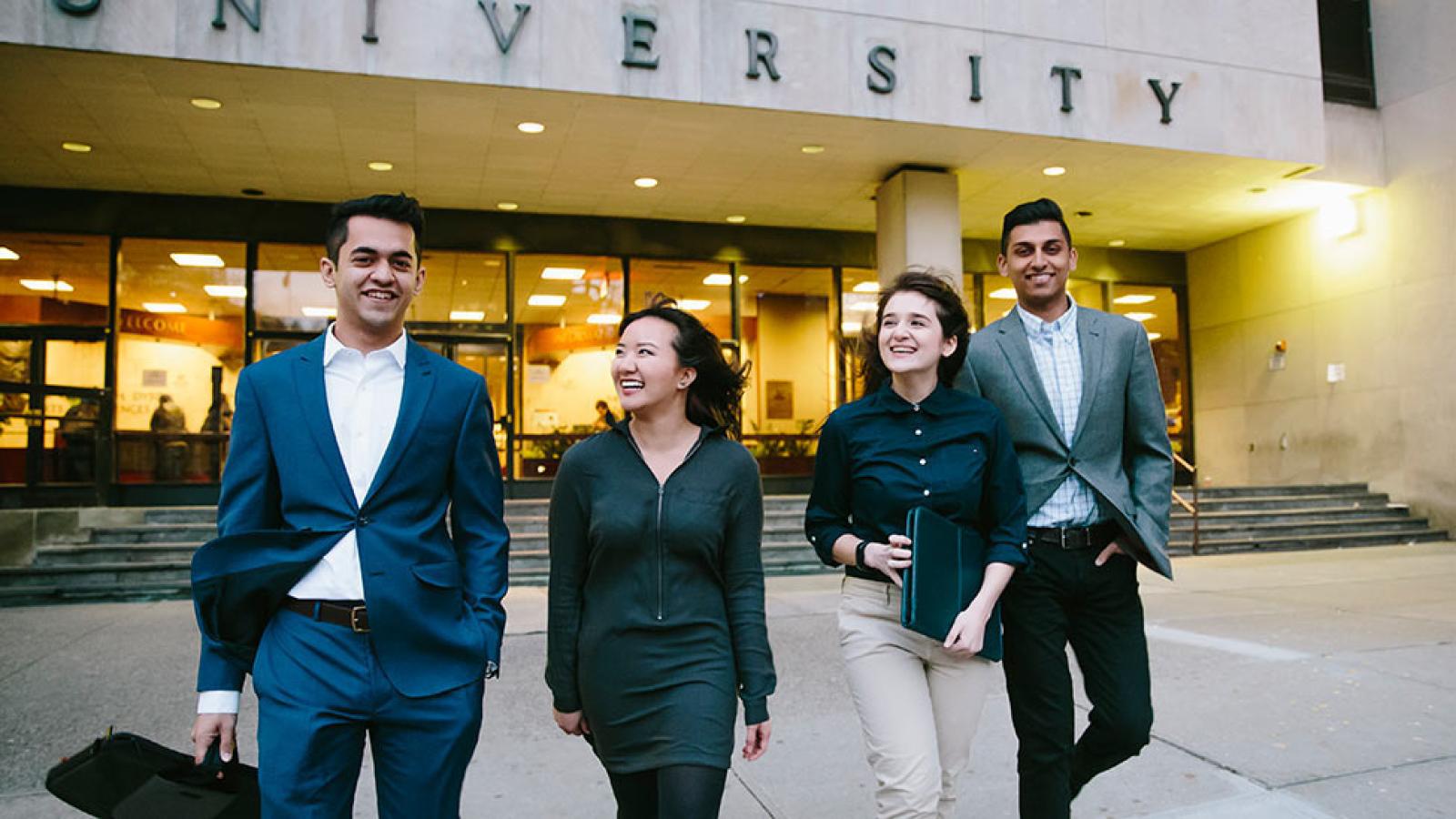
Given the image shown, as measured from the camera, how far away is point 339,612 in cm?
216

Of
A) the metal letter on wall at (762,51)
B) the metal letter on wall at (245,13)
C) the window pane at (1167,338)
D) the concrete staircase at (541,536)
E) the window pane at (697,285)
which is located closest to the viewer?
the metal letter on wall at (245,13)

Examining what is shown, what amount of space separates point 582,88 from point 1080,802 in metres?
8.25

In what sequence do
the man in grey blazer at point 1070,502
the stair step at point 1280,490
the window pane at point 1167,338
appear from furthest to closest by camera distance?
1. the window pane at point 1167,338
2. the stair step at point 1280,490
3. the man in grey blazer at point 1070,502

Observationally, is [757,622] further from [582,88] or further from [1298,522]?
[1298,522]

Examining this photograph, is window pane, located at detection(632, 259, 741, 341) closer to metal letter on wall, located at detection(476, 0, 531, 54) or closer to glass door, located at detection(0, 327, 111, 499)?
metal letter on wall, located at detection(476, 0, 531, 54)

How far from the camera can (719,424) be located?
2.77 m

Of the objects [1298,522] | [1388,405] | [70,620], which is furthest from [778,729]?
[1388,405]

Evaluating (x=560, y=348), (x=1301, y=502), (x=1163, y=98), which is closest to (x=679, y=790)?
(x=1163, y=98)

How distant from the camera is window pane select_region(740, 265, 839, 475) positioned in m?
16.0

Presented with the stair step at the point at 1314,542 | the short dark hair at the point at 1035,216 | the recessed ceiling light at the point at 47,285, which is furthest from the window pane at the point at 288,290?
the short dark hair at the point at 1035,216

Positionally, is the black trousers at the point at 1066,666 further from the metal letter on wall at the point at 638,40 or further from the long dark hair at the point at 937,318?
the metal letter on wall at the point at 638,40

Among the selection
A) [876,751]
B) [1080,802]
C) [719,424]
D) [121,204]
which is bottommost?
[1080,802]

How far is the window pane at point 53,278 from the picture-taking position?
42.7ft

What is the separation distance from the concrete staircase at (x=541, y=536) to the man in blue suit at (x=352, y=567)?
825 centimetres
